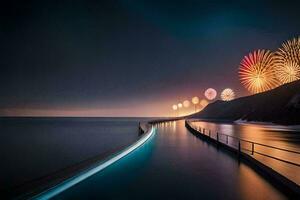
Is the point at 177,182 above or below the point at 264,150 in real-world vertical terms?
below

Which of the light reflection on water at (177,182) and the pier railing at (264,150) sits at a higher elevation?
the pier railing at (264,150)

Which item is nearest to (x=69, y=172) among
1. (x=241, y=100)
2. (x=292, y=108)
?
(x=292, y=108)

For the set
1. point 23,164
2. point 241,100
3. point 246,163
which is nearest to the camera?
point 246,163

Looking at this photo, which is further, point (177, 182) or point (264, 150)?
point (264, 150)

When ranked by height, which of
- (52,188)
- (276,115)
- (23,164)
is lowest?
(23,164)

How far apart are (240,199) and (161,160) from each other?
961 cm

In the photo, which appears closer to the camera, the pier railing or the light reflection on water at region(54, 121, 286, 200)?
the light reflection on water at region(54, 121, 286, 200)

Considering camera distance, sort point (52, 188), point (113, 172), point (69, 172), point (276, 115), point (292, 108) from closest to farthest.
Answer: point (52, 188), point (69, 172), point (113, 172), point (292, 108), point (276, 115)

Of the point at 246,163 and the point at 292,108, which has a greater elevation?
the point at 292,108

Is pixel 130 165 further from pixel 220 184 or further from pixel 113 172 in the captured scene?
pixel 220 184

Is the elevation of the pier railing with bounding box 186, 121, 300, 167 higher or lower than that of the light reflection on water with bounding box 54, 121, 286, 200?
higher

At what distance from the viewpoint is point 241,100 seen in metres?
190

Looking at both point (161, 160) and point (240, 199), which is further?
point (161, 160)

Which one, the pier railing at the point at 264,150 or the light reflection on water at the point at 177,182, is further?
the pier railing at the point at 264,150
